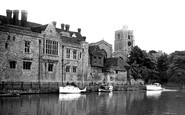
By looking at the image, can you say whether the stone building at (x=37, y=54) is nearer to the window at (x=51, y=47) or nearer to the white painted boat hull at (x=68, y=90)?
the window at (x=51, y=47)

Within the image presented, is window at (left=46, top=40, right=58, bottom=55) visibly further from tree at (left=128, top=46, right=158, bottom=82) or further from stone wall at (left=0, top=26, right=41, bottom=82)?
tree at (left=128, top=46, right=158, bottom=82)

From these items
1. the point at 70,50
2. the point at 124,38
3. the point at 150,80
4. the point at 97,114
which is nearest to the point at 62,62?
the point at 70,50

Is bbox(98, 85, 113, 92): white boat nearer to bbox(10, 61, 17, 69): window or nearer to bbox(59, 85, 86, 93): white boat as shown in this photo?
bbox(59, 85, 86, 93): white boat

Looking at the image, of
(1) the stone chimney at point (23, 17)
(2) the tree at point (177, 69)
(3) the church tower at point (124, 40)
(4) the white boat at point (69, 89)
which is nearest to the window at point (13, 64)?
(1) the stone chimney at point (23, 17)

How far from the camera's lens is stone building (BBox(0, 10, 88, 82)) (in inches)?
1794

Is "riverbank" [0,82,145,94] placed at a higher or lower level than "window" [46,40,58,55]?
lower

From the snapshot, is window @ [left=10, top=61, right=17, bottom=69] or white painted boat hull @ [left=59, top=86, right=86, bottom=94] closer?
window @ [left=10, top=61, right=17, bottom=69]

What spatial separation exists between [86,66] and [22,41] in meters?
17.7

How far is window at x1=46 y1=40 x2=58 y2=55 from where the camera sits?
51.9 m

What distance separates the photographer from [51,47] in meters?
52.5

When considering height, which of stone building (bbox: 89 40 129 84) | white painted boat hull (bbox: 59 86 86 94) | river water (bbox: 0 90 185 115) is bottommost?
river water (bbox: 0 90 185 115)

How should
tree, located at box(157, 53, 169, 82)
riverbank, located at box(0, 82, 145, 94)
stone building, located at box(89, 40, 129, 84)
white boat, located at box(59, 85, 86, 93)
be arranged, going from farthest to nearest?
tree, located at box(157, 53, 169, 82) → stone building, located at box(89, 40, 129, 84) → white boat, located at box(59, 85, 86, 93) → riverbank, located at box(0, 82, 145, 94)

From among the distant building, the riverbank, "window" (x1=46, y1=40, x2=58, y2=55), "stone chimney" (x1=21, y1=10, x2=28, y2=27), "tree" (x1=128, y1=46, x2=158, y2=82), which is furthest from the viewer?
"tree" (x1=128, y1=46, x2=158, y2=82)

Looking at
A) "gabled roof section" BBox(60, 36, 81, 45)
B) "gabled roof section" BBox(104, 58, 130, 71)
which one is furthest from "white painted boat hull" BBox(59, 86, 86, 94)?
"gabled roof section" BBox(104, 58, 130, 71)
